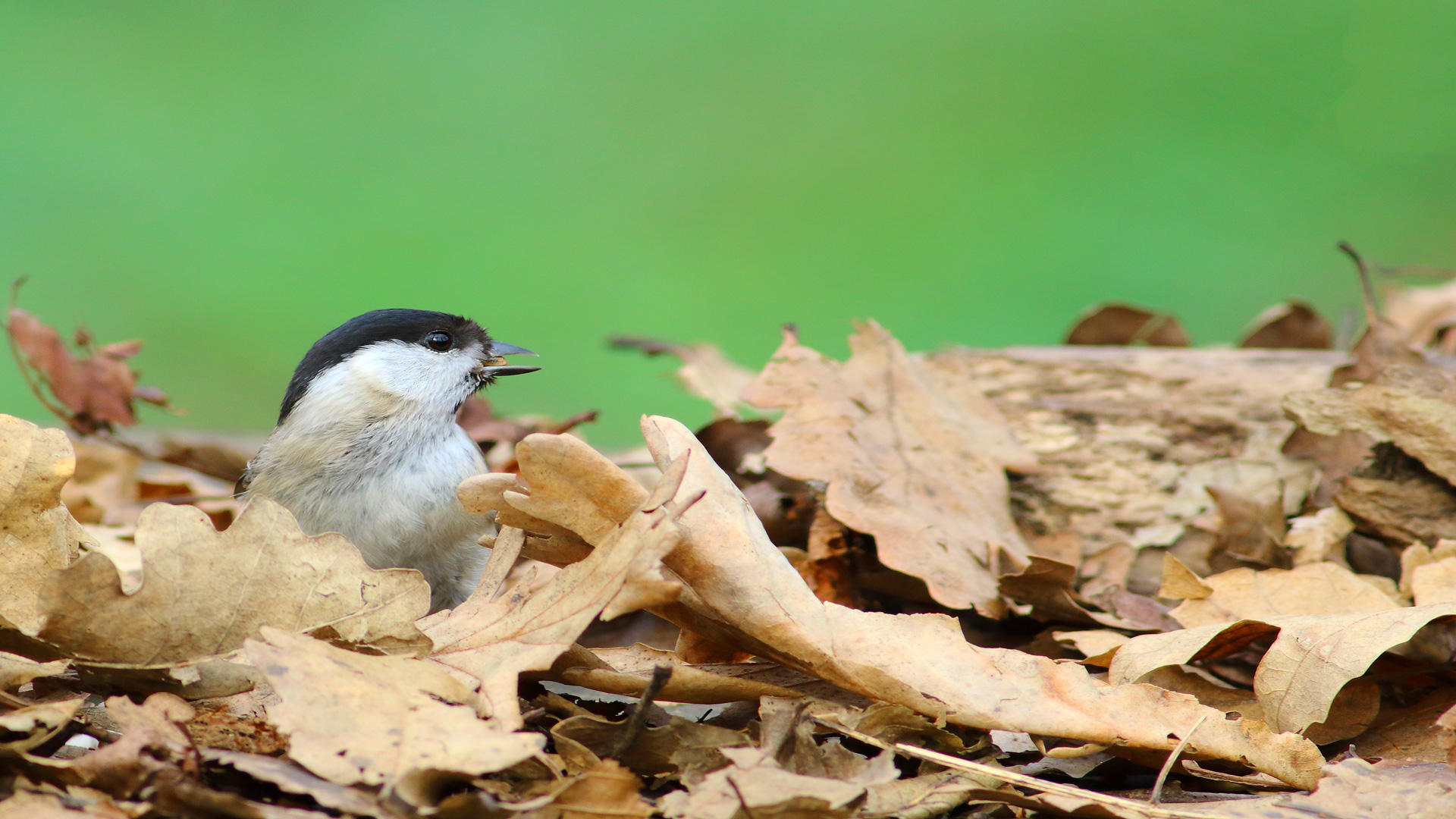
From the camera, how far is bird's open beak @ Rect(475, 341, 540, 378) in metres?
2.56

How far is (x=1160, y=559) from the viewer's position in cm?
225

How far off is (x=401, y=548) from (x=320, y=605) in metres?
0.73

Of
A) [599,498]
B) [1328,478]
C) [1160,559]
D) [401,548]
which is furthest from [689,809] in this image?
[1328,478]

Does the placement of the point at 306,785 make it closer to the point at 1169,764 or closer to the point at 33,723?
the point at 33,723

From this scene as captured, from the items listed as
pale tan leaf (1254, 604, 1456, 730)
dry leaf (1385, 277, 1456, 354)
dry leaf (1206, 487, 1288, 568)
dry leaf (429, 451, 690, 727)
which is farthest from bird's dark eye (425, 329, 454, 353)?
dry leaf (1385, 277, 1456, 354)

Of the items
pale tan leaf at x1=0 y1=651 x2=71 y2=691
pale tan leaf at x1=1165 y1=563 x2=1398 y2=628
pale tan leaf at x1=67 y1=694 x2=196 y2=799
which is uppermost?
→ pale tan leaf at x1=0 y1=651 x2=71 y2=691

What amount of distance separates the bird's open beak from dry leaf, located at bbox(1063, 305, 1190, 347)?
5.61ft

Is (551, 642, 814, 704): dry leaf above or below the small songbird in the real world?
below

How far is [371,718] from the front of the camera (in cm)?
116

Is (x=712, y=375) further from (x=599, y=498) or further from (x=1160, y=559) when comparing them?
(x=599, y=498)

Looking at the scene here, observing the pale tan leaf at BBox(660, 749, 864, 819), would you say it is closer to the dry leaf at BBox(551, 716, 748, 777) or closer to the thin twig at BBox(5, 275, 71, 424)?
the dry leaf at BBox(551, 716, 748, 777)

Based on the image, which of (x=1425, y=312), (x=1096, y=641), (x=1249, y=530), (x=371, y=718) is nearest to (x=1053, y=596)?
(x=1096, y=641)

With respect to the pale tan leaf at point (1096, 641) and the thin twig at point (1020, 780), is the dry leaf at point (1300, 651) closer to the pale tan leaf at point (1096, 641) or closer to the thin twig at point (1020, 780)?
the pale tan leaf at point (1096, 641)

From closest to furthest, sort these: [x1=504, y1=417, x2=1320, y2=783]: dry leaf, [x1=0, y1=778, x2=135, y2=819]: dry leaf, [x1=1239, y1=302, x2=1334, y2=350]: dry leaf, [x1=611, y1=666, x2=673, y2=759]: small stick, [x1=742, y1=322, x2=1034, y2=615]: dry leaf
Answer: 1. [x1=0, y1=778, x2=135, y2=819]: dry leaf
2. [x1=611, y1=666, x2=673, y2=759]: small stick
3. [x1=504, y1=417, x2=1320, y2=783]: dry leaf
4. [x1=742, y1=322, x2=1034, y2=615]: dry leaf
5. [x1=1239, y1=302, x2=1334, y2=350]: dry leaf
